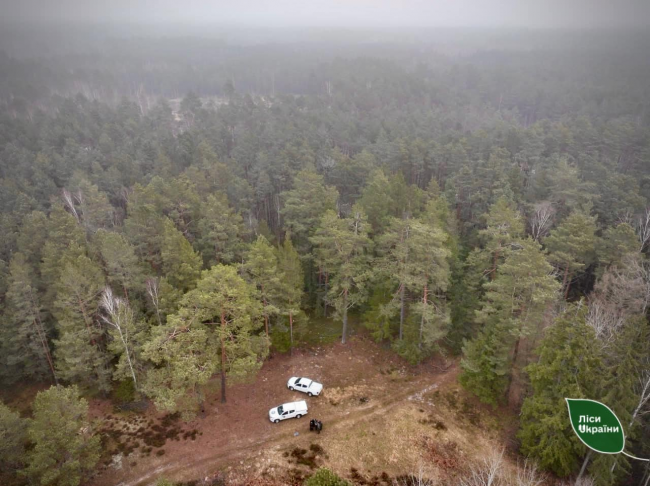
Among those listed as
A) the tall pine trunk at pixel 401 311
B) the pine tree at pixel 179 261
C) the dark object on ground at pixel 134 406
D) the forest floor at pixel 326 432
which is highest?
the pine tree at pixel 179 261

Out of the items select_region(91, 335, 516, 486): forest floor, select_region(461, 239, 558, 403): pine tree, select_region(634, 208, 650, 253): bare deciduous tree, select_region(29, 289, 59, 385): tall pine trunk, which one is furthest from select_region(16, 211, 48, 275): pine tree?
select_region(634, 208, 650, 253): bare deciduous tree

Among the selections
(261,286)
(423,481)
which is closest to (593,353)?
(423,481)

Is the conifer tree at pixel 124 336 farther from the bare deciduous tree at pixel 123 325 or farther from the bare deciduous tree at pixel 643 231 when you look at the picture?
the bare deciduous tree at pixel 643 231

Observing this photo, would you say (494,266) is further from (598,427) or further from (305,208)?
(598,427)

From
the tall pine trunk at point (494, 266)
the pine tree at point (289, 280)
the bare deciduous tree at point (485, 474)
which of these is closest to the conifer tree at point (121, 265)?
the pine tree at point (289, 280)

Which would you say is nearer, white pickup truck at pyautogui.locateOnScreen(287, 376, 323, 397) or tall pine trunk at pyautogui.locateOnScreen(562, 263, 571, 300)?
white pickup truck at pyautogui.locateOnScreen(287, 376, 323, 397)

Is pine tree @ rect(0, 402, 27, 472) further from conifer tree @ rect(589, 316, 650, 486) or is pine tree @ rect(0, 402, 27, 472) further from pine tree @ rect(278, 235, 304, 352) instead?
conifer tree @ rect(589, 316, 650, 486)

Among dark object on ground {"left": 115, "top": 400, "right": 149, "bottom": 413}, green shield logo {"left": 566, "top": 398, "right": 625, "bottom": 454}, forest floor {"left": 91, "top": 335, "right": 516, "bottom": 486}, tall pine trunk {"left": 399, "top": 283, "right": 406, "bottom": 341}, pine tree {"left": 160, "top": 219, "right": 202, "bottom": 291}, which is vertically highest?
green shield logo {"left": 566, "top": 398, "right": 625, "bottom": 454}

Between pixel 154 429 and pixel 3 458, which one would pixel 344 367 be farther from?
pixel 3 458
